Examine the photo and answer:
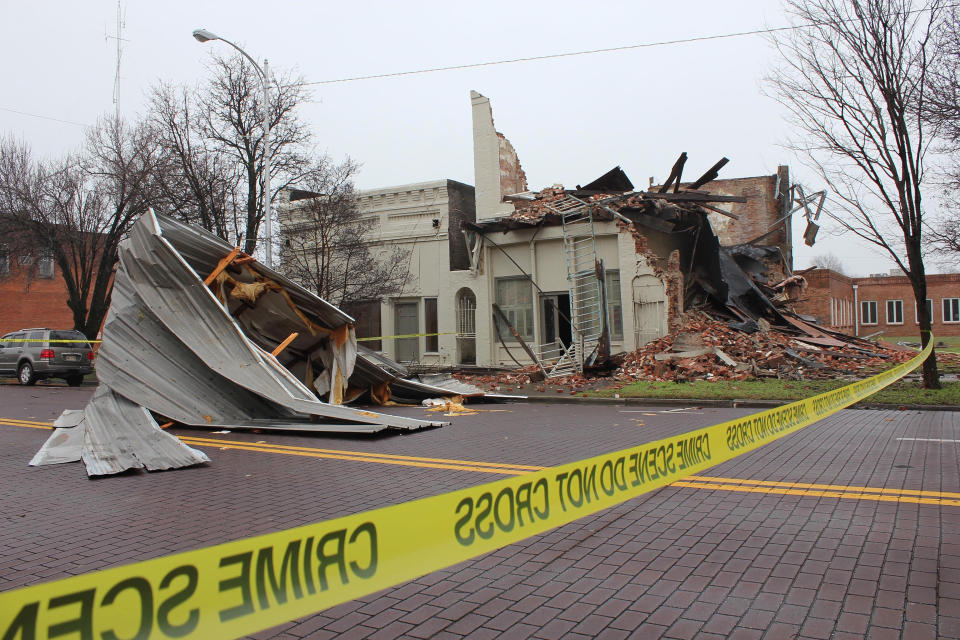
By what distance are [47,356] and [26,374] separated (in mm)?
1410

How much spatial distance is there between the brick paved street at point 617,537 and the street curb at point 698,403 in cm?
312

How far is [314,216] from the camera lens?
21750 mm

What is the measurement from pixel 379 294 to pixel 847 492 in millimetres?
18152

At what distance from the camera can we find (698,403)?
14.2m

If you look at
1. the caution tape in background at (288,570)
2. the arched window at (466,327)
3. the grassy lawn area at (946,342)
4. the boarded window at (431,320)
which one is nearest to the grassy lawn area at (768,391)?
the arched window at (466,327)

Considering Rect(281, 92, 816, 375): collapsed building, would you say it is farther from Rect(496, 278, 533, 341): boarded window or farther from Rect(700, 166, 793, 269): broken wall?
Rect(700, 166, 793, 269): broken wall

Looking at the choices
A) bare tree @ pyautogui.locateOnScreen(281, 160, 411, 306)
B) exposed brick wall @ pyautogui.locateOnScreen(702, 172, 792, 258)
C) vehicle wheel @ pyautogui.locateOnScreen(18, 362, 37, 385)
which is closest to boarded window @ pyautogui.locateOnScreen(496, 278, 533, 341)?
bare tree @ pyautogui.locateOnScreen(281, 160, 411, 306)

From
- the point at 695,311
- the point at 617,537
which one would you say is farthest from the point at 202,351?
the point at 695,311

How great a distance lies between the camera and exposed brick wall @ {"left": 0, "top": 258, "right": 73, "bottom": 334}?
39.7 metres

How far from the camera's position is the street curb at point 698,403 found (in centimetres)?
1240

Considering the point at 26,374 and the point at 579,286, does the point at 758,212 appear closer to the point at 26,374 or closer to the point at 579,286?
the point at 579,286

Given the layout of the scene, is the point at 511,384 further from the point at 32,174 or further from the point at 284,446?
the point at 32,174

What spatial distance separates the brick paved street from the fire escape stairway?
35.8ft

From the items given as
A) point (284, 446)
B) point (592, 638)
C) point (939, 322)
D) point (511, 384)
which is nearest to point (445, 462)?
point (284, 446)
